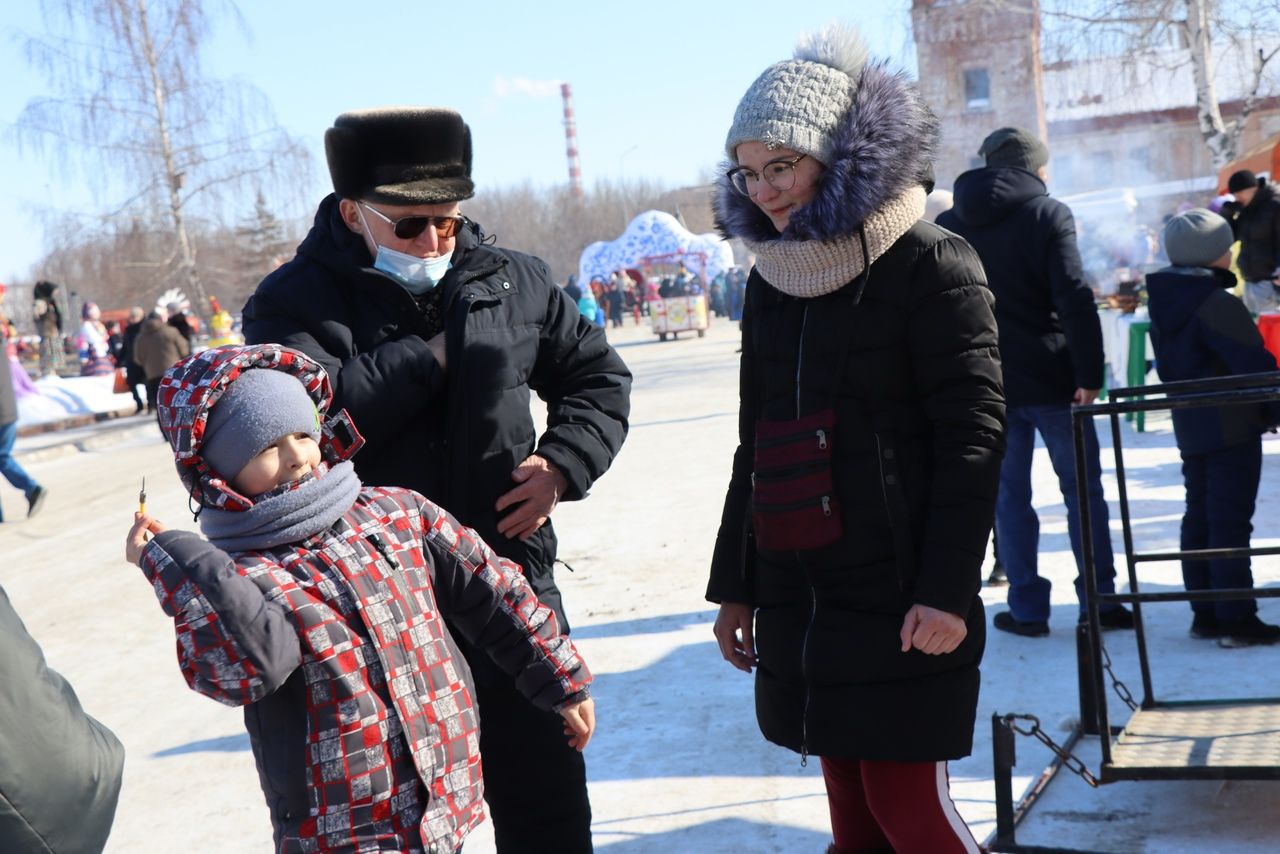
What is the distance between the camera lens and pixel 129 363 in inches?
809

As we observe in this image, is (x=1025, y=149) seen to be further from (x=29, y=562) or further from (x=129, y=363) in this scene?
(x=129, y=363)

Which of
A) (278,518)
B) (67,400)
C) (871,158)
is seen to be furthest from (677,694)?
(67,400)

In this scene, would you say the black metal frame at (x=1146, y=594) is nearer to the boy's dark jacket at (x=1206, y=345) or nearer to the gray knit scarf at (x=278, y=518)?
the boy's dark jacket at (x=1206, y=345)

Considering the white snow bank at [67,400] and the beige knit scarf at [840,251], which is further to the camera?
the white snow bank at [67,400]

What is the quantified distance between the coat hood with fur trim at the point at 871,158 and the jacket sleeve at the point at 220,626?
3.93ft

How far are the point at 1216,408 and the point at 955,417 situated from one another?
8.64 ft

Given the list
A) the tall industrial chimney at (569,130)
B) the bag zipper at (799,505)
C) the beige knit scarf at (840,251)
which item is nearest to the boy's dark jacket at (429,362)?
the bag zipper at (799,505)

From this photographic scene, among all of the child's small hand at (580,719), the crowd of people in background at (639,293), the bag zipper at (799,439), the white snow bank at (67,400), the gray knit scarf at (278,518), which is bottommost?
the crowd of people in background at (639,293)

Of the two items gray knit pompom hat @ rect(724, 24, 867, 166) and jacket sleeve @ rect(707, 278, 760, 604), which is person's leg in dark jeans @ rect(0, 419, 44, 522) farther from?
gray knit pompom hat @ rect(724, 24, 867, 166)

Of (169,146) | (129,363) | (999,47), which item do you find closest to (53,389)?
(129,363)

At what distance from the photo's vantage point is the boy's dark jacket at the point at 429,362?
8.28 ft

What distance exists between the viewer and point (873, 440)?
2.36m

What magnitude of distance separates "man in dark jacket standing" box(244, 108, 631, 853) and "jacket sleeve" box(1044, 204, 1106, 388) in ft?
8.08

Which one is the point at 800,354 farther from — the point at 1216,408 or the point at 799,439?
the point at 1216,408
